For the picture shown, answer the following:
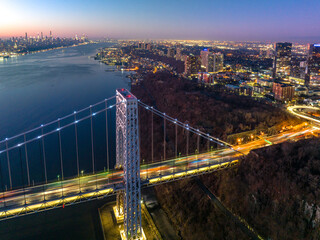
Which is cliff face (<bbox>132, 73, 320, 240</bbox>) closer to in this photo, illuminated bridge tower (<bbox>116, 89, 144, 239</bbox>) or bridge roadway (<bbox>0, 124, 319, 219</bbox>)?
bridge roadway (<bbox>0, 124, 319, 219</bbox>)

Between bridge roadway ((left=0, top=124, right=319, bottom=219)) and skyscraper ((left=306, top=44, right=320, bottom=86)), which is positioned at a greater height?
skyscraper ((left=306, top=44, right=320, bottom=86))

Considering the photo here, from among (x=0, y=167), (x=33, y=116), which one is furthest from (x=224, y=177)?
(x=33, y=116)

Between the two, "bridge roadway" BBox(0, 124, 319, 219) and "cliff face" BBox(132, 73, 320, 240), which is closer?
"bridge roadway" BBox(0, 124, 319, 219)

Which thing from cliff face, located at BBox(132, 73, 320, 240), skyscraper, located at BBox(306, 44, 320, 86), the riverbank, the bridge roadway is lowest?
the riverbank

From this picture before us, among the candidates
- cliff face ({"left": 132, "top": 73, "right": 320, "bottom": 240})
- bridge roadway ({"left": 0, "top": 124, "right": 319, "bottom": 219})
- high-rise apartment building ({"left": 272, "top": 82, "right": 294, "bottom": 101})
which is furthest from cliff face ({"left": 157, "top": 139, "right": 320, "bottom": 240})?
high-rise apartment building ({"left": 272, "top": 82, "right": 294, "bottom": 101})

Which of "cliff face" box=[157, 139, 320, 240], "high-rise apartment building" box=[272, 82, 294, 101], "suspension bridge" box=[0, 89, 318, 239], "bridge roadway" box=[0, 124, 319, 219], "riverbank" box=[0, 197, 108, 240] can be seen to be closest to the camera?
"bridge roadway" box=[0, 124, 319, 219]

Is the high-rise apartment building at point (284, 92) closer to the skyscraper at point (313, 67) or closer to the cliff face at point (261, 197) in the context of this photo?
the skyscraper at point (313, 67)
